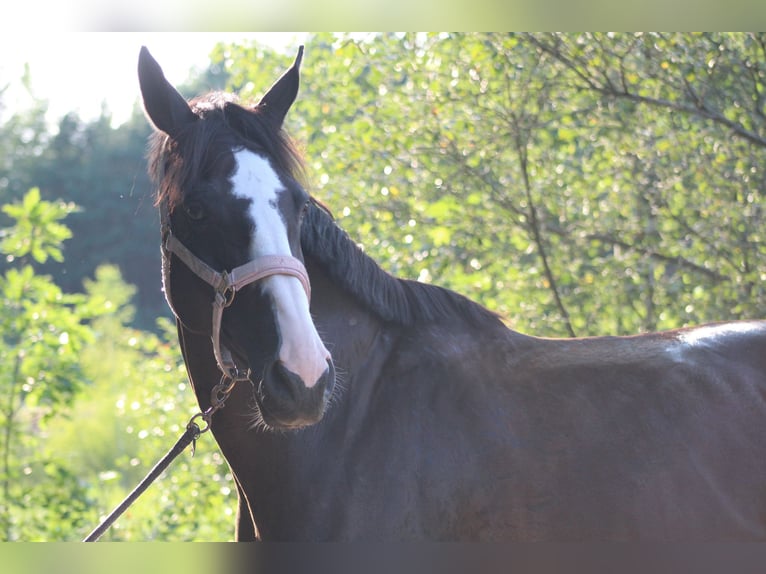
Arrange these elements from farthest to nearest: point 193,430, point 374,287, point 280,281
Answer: point 374,287 → point 193,430 → point 280,281

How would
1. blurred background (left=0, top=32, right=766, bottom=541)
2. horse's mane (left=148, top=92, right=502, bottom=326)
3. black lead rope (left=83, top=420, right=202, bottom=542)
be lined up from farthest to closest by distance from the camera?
1. blurred background (left=0, top=32, right=766, bottom=541)
2. black lead rope (left=83, top=420, right=202, bottom=542)
3. horse's mane (left=148, top=92, right=502, bottom=326)

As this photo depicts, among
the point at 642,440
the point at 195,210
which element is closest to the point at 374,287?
the point at 195,210

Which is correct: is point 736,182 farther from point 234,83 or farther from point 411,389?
point 234,83

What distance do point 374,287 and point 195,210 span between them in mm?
700

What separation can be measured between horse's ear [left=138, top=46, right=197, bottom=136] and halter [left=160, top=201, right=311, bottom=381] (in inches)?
12.7

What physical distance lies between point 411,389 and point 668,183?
3688mm

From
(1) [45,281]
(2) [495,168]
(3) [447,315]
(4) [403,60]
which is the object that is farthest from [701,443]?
(1) [45,281]

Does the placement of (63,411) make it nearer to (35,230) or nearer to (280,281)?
(35,230)

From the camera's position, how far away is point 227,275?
252 centimetres

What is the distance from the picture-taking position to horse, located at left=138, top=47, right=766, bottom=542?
258 cm

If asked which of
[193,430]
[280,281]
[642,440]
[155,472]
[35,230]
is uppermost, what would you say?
[35,230]

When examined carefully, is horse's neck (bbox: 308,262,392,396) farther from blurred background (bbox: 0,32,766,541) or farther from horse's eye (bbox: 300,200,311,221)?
blurred background (bbox: 0,32,766,541)

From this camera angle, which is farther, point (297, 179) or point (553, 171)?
point (553, 171)

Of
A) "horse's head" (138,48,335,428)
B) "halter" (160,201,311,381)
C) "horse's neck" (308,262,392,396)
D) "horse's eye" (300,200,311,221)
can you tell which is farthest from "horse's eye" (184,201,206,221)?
"horse's neck" (308,262,392,396)
